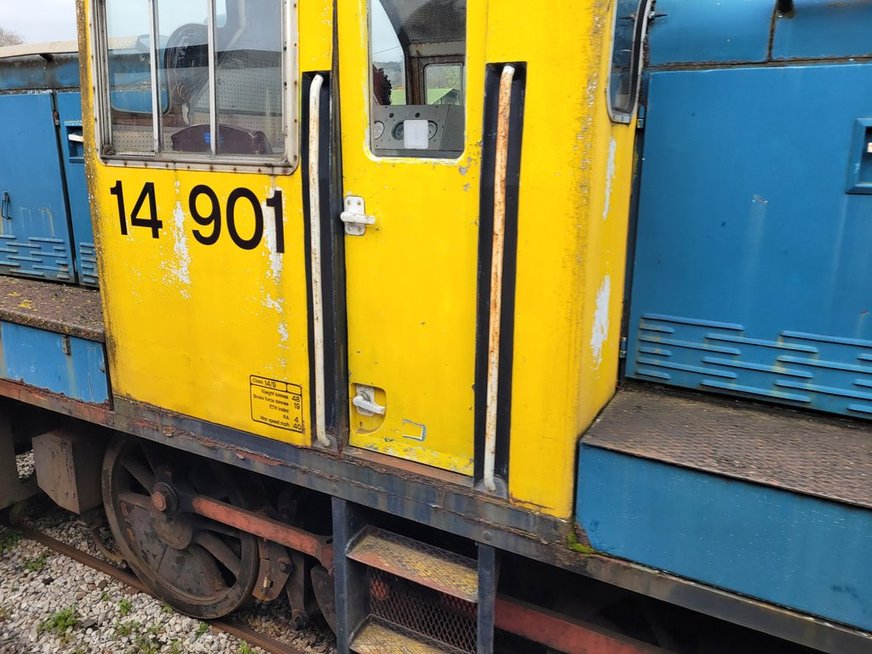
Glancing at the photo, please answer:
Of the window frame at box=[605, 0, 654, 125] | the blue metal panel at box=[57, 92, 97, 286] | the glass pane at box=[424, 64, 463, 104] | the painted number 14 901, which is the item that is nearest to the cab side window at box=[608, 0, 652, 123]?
the window frame at box=[605, 0, 654, 125]

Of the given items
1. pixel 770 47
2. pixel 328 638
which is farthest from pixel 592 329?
pixel 328 638

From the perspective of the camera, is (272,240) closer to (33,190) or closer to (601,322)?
(601,322)

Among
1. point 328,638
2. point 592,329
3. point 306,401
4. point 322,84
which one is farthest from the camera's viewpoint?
point 328,638

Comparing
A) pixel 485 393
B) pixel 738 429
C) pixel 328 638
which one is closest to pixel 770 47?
pixel 738 429

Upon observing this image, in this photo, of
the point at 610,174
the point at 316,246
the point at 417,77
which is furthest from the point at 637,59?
the point at 316,246

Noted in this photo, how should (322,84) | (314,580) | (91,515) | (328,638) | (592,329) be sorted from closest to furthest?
1. (592,329)
2. (322,84)
3. (314,580)
4. (328,638)
5. (91,515)

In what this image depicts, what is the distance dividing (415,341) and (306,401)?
489 millimetres

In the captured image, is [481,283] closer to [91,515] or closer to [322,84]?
[322,84]

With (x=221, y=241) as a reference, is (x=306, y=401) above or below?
below

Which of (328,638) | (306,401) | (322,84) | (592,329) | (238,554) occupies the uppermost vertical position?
(322,84)

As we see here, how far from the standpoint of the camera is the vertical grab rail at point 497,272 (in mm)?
1750

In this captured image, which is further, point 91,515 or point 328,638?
point 91,515

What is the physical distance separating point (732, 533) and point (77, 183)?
3449mm

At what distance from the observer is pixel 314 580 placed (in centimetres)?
296
